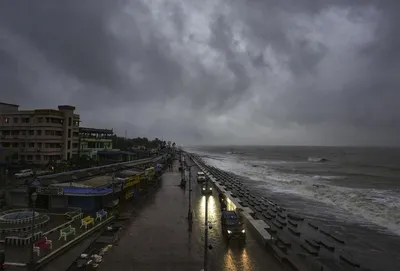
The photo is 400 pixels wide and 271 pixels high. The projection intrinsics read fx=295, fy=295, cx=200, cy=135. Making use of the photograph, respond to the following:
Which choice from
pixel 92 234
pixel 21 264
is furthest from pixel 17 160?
pixel 21 264

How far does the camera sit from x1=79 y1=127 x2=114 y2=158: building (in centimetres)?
7375

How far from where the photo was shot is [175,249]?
21.2 m

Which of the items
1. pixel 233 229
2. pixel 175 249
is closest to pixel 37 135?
pixel 175 249

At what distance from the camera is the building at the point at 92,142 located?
73750 mm

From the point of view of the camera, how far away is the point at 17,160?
55.7 meters

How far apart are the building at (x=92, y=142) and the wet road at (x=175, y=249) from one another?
48356 mm

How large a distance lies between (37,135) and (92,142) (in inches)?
878

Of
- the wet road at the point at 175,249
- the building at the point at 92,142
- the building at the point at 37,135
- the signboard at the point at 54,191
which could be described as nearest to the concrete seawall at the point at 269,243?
the wet road at the point at 175,249

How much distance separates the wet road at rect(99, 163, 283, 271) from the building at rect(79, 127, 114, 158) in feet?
159

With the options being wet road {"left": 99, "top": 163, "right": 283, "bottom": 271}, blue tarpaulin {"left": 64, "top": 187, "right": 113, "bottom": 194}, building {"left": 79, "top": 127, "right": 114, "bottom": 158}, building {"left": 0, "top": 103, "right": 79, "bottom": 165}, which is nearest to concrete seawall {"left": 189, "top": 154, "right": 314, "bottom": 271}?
wet road {"left": 99, "top": 163, "right": 283, "bottom": 271}

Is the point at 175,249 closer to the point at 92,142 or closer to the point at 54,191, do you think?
the point at 54,191

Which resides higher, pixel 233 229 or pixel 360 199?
pixel 233 229

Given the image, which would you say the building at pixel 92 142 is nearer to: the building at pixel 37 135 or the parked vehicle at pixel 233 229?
the building at pixel 37 135

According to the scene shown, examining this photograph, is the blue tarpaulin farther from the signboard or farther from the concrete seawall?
the concrete seawall
